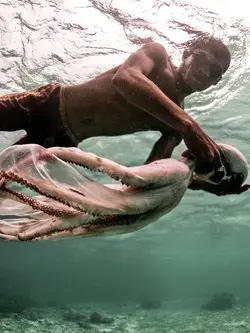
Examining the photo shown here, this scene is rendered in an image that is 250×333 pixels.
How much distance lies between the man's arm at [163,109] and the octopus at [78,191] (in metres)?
0.38

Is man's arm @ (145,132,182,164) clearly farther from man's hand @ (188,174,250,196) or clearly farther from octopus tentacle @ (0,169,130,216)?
octopus tentacle @ (0,169,130,216)

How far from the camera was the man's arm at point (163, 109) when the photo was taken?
3.01m

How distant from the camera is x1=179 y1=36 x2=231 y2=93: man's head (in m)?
3.91

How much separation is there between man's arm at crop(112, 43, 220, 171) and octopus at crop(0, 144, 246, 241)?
38 cm

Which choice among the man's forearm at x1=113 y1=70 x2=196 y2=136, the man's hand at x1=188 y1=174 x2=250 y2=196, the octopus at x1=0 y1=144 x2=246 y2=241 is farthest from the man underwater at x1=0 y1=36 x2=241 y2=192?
the octopus at x1=0 y1=144 x2=246 y2=241

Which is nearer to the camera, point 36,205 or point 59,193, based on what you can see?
point 59,193

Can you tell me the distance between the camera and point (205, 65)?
12.9 feet

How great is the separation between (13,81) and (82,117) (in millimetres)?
8390

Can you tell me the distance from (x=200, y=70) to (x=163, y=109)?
111cm

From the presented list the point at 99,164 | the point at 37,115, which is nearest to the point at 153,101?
the point at 99,164

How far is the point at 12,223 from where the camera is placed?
280cm

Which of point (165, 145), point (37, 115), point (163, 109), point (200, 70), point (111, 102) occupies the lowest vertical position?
point (37, 115)

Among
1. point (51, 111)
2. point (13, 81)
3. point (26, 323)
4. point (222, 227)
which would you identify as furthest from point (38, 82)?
point (222, 227)

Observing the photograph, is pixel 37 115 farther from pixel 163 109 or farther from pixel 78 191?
pixel 78 191
